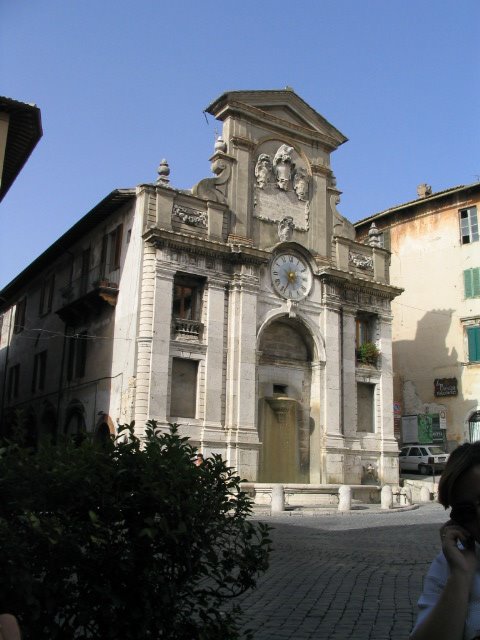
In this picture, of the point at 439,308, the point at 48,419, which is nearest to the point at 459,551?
the point at 48,419

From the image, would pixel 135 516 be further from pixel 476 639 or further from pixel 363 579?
pixel 363 579

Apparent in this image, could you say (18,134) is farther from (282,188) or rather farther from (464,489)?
(464,489)

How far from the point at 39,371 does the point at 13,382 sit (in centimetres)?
471

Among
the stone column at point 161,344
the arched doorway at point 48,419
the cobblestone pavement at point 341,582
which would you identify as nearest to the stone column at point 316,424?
→ the stone column at point 161,344

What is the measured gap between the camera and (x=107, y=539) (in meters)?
4.22

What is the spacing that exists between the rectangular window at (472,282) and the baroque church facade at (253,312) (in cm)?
605

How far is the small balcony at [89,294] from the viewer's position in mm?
25766

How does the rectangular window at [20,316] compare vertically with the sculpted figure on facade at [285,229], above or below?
below

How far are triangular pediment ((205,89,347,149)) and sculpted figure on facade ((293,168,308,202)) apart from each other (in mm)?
1793

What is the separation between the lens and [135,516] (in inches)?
171

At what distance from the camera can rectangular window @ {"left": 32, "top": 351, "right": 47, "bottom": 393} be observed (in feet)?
104

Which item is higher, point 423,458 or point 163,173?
point 163,173

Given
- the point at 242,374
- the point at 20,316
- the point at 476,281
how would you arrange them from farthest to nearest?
1. the point at 20,316
2. the point at 476,281
3. the point at 242,374

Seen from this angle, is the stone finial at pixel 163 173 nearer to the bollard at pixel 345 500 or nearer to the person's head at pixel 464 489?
the bollard at pixel 345 500
